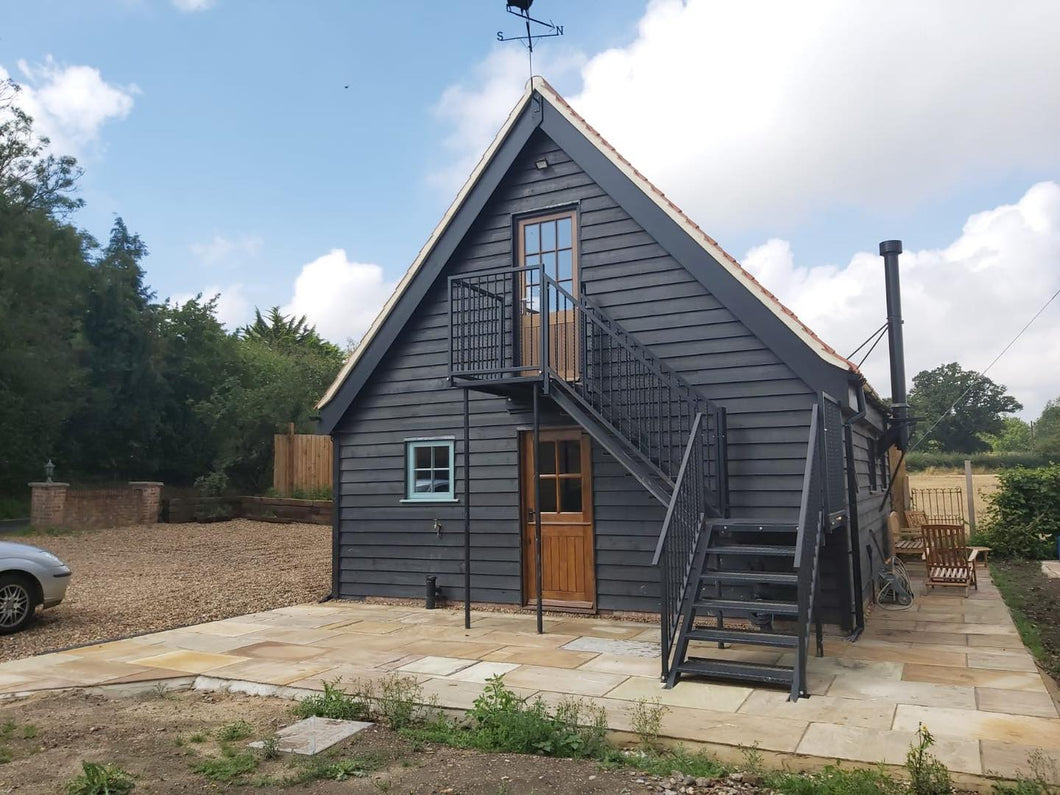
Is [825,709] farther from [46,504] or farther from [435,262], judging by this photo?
[46,504]

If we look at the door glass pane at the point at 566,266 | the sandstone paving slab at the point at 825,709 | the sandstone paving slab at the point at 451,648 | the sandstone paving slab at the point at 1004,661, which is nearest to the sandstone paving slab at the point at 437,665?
the sandstone paving slab at the point at 451,648

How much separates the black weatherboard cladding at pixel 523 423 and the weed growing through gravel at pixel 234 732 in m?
4.54

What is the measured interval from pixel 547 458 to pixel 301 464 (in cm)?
1547

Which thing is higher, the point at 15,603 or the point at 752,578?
the point at 752,578

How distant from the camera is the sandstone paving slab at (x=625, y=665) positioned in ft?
21.3

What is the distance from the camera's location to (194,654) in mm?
7562

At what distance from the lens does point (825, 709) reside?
17.6ft

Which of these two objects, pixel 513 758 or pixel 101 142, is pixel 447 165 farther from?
pixel 513 758

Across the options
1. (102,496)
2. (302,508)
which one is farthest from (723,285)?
(102,496)

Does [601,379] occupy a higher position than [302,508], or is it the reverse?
[601,379]

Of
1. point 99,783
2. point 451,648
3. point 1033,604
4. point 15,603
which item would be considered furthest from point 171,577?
point 1033,604

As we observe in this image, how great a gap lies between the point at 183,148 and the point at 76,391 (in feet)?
42.8

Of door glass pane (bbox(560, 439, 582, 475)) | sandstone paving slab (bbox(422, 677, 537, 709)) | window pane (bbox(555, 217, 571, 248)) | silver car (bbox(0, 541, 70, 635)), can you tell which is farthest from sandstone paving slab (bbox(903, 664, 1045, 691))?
silver car (bbox(0, 541, 70, 635))

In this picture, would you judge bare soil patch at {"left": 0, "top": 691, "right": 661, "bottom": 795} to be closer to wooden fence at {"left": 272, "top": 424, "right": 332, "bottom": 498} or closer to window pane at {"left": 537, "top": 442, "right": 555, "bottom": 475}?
window pane at {"left": 537, "top": 442, "right": 555, "bottom": 475}
